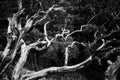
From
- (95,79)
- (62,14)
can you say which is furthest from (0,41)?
(95,79)

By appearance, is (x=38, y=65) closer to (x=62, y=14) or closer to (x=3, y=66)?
(x=62, y=14)

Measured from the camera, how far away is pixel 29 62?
13672 mm

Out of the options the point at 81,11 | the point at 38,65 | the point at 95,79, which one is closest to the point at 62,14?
the point at 81,11

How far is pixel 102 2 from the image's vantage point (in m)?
14.6

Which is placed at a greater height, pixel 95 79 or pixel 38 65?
pixel 38 65

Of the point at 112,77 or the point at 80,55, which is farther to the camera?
the point at 80,55

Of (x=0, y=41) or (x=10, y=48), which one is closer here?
(x=10, y=48)

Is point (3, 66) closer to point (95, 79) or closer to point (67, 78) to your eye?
point (67, 78)

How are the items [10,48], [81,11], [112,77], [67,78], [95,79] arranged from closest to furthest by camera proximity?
[112,77] < [10,48] < [67,78] < [95,79] < [81,11]

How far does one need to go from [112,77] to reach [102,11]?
1034 centimetres

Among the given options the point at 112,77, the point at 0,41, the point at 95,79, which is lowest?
the point at 95,79

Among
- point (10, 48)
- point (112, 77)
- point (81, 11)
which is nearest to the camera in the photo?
point (112, 77)

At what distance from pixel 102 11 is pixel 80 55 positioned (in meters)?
4.11

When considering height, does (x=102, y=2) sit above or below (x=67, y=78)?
above
